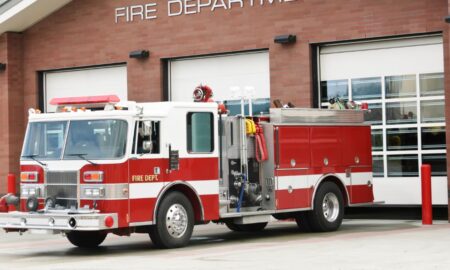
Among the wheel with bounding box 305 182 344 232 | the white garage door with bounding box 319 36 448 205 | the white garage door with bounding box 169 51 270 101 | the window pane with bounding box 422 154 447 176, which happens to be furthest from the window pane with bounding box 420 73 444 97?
the white garage door with bounding box 169 51 270 101

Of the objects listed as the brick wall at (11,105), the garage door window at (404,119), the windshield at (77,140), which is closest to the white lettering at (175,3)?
the garage door window at (404,119)

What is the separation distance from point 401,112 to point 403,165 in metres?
1.12

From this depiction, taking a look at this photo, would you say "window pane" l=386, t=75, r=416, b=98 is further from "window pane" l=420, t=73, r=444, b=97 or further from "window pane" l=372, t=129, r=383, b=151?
"window pane" l=372, t=129, r=383, b=151

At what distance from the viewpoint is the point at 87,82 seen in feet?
85.4

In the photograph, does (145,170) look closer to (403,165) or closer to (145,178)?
(145,178)

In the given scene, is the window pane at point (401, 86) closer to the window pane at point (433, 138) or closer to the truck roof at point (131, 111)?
the window pane at point (433, 138)

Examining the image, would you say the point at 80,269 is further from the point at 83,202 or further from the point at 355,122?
the point at 355,122

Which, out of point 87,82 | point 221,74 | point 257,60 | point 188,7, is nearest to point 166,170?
point 257,60

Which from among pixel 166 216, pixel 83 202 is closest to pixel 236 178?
pixel 166 216

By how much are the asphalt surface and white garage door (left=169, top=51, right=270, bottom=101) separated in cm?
474

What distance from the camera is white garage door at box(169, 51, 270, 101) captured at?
75.4 feet

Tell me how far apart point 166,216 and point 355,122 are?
17.1 feet

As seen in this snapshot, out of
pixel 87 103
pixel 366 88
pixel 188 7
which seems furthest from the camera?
pixel 188 7

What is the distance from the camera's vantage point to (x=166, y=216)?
1527cm
